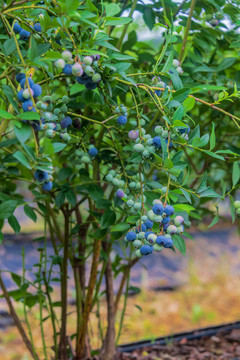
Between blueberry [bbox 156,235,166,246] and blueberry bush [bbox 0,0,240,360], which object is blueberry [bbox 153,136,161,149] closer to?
blueberry bush [bbox 0,0,240,360]

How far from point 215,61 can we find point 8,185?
2.31ft

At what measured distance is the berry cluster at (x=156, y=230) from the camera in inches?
23.6

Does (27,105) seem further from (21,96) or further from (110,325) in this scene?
(110,325)

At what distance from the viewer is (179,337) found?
1688 millimetres

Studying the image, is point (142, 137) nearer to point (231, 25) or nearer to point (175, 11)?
point (175, 11)

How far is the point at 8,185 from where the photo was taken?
119 cm

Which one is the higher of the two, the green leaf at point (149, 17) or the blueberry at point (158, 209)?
the green leaf at point (149, 17)

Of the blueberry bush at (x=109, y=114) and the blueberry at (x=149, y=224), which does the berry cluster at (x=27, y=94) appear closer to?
the blueberry bush at (x=109, y=114)

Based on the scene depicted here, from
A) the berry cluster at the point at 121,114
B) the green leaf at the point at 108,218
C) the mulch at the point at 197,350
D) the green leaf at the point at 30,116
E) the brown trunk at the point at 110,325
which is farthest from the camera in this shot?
the mulch at the point at 197,350

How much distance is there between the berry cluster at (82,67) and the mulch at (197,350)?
1.09 meters

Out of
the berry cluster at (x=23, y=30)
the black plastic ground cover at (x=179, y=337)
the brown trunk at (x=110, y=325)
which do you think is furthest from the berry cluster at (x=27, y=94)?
the black plastic ground cover at (x=179, y=337)

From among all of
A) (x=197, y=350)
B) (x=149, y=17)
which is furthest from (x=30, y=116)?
(x=197, y=350)

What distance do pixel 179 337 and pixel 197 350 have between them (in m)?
0.11

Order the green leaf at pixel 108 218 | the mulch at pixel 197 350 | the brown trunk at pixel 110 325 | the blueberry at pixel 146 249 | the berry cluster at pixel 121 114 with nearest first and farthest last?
the blueberry at pixel 146 249
the berry cluster at pixel 121 114
the green leaf at pixel 108 218
the brown trunk at pixel 110 325
the mulch at pixel 197 350
